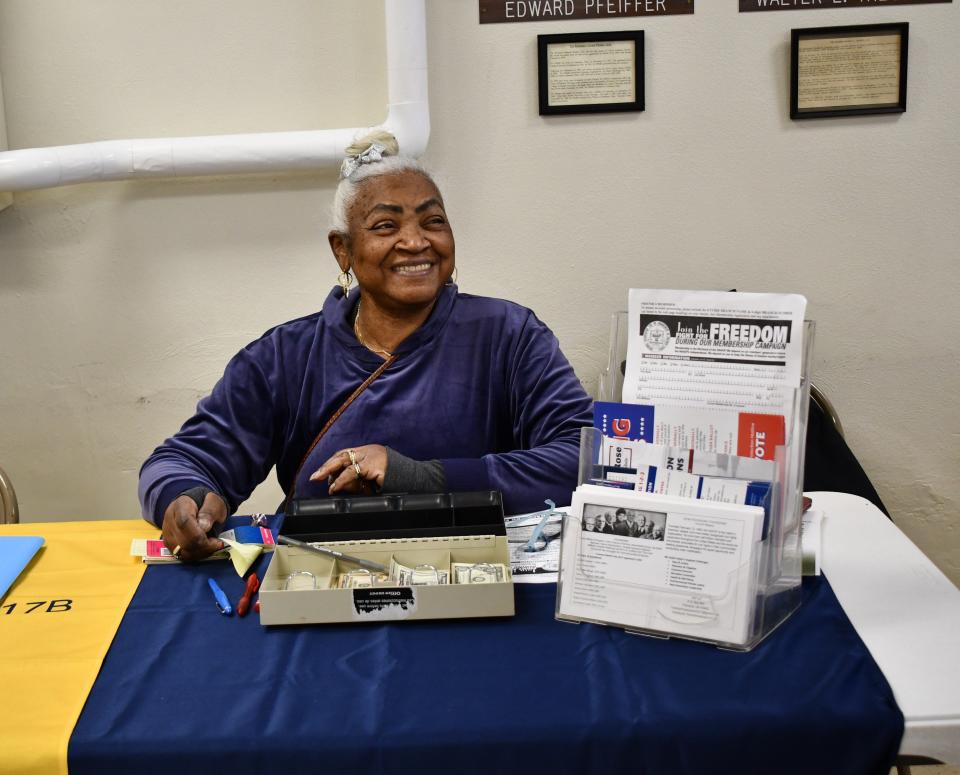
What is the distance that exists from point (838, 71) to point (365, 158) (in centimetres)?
162

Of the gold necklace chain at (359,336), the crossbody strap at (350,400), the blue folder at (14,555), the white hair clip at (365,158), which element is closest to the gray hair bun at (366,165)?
the white hair clip at (365,158)

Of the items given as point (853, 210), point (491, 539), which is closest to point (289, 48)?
point (853, 210)

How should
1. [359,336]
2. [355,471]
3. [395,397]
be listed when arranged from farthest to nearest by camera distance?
1. [359,336]
2. [395,397]
3. [355,471]

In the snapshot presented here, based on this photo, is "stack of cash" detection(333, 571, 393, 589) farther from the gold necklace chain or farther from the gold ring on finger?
the gold necklace chain

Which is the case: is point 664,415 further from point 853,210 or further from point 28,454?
point 28,454

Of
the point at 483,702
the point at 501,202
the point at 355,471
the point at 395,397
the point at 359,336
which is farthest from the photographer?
the point at 501,202

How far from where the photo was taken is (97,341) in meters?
3.30

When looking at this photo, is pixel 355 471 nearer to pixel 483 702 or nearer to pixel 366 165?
pixel 483 702

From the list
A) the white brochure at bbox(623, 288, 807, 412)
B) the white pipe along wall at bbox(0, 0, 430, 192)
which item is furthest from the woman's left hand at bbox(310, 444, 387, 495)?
the white pipe along wall at bbox(0, 0, 430, 192)

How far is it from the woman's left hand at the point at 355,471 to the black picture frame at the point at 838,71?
1.95 metres

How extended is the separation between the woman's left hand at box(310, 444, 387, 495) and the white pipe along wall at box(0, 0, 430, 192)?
55.5 inches

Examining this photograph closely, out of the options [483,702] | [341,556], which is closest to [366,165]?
[341,556]

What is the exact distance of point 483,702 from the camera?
4.02 ft

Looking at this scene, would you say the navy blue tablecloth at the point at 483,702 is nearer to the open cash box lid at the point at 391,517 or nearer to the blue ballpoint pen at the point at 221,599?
the blue ballpoint pen at the point at 221,599
